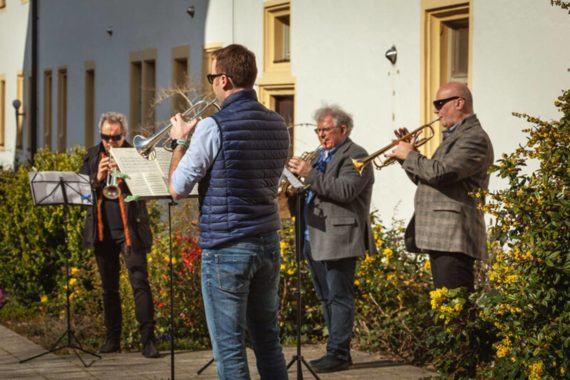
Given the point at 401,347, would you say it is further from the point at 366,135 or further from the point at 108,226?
the point at 366,135

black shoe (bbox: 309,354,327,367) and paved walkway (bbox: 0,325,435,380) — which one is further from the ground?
black shoe (bbox: 309,354,327,367)

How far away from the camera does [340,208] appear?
29.0ft

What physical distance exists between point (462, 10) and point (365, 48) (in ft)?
4.99

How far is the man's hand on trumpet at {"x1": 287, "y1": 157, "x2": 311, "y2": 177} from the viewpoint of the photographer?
28.6 ft

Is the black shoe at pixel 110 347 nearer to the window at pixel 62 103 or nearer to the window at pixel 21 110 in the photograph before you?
the window at pixel 62 103

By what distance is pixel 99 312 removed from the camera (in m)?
11.5

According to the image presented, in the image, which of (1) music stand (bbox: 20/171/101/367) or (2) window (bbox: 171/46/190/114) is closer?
(1) music stand (bbox: 20/171/101/367)

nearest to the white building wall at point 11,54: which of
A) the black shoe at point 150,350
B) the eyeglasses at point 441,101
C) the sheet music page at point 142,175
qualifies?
the black shoe at point 150,350

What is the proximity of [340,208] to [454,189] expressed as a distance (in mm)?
1361

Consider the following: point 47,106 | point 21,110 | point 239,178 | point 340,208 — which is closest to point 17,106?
point 47,106

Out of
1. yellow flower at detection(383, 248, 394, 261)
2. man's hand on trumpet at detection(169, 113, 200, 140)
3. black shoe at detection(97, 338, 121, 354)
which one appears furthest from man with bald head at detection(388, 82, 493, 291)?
black shoe at detection(97, 338, 121, 354)

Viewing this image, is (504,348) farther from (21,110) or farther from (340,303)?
(21,110)

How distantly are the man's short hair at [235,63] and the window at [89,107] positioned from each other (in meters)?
16.5

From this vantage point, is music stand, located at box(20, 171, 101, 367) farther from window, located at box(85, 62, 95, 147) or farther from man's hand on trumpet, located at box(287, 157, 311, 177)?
window, located at box(85, 62, 95, 147)
